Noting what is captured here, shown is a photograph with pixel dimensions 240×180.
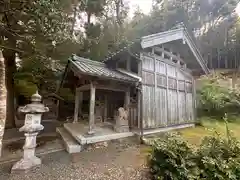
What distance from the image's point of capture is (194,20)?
19.4m

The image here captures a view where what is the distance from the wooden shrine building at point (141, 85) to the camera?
708 cm

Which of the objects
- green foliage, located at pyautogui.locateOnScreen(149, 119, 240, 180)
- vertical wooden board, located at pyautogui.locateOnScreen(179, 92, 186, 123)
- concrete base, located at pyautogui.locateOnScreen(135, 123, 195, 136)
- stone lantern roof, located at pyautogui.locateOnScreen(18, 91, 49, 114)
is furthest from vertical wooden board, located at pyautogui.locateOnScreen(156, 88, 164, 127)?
stone lantern roof, located at pyautogui.locateOnScreen(18, 91, 49, 114)

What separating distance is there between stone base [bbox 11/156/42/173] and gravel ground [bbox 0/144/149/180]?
6.5 inches

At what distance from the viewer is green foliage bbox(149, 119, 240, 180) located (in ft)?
12.0

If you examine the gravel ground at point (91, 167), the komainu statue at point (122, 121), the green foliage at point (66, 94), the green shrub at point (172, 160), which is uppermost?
the green foliage at point (66, 94)

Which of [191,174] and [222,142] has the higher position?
[222,142]

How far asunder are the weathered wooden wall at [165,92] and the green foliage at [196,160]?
3.42m

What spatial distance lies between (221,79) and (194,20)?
694 centimetres

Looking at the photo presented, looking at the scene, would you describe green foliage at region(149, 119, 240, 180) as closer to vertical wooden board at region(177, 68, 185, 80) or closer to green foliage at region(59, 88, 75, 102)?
vertical wooden board at region(177, 68, 185, 80)

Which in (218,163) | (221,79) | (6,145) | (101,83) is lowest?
(6,145)

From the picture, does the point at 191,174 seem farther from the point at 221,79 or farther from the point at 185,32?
the point at 221,79

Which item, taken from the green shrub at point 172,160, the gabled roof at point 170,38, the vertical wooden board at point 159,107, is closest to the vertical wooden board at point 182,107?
the vertical wooden board at point 159,107

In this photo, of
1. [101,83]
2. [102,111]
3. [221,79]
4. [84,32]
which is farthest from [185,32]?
[221,79]

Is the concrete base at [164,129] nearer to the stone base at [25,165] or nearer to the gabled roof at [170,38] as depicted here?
the gabled roof at [170,38]
